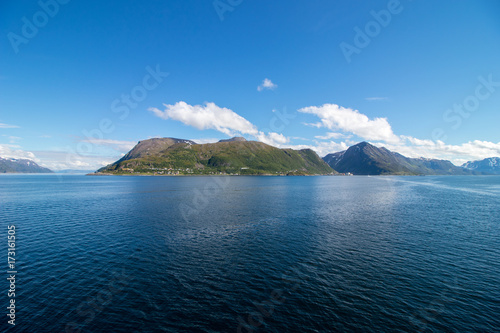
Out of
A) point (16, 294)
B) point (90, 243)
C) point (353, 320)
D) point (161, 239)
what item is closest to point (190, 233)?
point (161, 239)

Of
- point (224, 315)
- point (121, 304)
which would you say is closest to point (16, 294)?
point (121, 304)

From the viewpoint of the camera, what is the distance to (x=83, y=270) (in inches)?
1351

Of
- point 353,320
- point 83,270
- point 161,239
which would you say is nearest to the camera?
point 353,320

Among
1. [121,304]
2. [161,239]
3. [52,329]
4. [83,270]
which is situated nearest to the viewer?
A: [52,329]

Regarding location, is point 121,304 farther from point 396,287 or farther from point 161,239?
point 396,287

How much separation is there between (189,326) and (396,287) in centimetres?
2863

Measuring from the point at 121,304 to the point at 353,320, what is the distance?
2807 cm

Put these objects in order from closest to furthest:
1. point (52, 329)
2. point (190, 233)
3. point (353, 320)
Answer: point (52, 329) < point (353, 320) < point (190, 233)

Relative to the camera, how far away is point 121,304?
2617 centimetres

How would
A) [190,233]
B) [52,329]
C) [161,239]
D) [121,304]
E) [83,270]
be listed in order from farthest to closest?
[190,233] → [161,239] → [83,270] → [121,304] → [52,329]

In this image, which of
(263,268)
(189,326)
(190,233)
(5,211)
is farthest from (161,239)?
(5,211)

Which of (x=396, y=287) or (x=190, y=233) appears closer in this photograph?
(x=396, y=287)

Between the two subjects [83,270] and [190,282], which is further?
[83,270]

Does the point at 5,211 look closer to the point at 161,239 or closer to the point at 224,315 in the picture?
the point at 161,239
